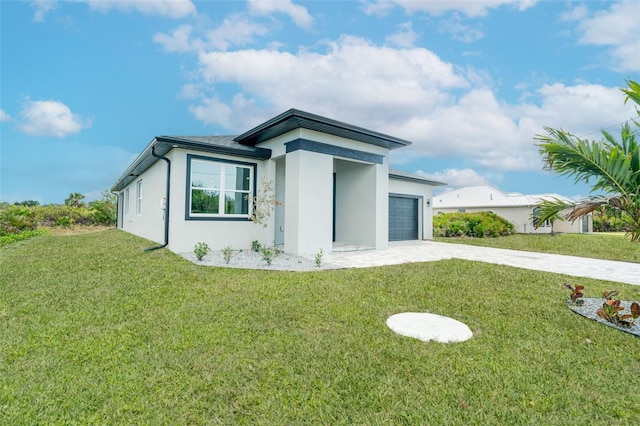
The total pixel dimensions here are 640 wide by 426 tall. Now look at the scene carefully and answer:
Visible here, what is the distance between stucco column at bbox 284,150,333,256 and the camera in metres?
9.32

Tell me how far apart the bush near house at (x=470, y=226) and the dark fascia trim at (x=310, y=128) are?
32.0 feet

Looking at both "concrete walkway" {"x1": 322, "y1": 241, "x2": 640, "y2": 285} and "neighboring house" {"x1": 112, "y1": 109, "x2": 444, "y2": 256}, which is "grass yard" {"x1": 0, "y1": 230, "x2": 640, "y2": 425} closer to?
"concrete walkway" {"x1": 322, "y1": 241, "x2": 640, "y2": 285}

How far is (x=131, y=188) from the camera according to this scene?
17922 millimetres

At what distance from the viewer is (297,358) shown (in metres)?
3.09

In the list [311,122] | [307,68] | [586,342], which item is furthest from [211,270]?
[307,68]

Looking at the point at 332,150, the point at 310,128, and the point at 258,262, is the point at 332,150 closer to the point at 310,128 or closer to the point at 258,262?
the point at 310,128

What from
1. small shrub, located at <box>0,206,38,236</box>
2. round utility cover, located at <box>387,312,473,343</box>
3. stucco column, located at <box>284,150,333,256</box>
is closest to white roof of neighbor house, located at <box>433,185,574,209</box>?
stucco column, located at <box>284,150,333,256</box>

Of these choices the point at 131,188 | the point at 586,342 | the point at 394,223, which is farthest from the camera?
the point at 131,188

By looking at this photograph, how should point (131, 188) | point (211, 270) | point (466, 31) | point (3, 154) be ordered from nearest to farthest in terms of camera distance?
point (211, 270) → point (466, 31) → point (131, 188) → point (3, 154)

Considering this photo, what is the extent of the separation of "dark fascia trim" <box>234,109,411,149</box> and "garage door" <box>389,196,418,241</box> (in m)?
4.89

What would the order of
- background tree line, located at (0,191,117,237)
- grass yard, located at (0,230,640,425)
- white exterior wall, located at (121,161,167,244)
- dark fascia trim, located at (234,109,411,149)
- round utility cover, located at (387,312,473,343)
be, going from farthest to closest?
background tree line, located at (0,191,117,237) < white exterior wall, located at (121,161,167,244) < dark fascia trim, located at (234,109,411,149) < round utility cover, located at (387,312,473,343) < grass yard, located at (0,230,640,425)

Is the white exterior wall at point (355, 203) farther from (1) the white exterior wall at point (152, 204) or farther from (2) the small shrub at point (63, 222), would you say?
(2) the small shrub at point (63, 222)

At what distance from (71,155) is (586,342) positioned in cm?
2821

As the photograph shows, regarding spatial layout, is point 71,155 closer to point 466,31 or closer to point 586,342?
point 466,31
